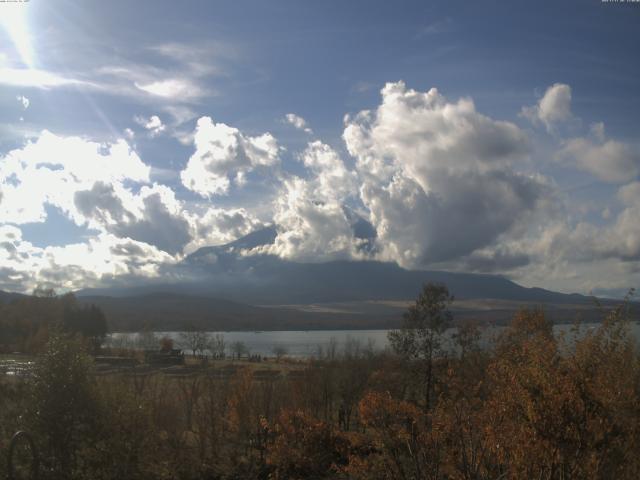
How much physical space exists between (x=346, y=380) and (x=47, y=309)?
84806mm

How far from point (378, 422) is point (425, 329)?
21290 mm

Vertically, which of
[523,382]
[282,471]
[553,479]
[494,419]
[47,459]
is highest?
[523,382]

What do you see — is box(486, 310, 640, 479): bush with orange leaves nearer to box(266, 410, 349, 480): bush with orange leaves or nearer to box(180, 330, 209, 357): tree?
box(266, 410, 349, 480): bush with orange leaves

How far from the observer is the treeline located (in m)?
83.0

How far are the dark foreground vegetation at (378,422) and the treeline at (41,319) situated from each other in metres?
54.6

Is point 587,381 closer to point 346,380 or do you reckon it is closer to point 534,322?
point 534,322

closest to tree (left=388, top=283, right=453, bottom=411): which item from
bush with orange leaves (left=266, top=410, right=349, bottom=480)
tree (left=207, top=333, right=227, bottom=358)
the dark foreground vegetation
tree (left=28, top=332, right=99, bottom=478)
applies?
the dark foreground vegetation

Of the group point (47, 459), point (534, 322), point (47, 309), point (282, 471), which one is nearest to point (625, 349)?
point (282, 471)

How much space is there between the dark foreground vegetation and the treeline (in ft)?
179

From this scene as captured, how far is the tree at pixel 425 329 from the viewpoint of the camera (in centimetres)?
3534

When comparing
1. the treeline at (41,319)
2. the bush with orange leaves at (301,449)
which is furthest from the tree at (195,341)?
the bush with orange leaves at (301,449)

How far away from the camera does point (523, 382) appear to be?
1170 centimetres

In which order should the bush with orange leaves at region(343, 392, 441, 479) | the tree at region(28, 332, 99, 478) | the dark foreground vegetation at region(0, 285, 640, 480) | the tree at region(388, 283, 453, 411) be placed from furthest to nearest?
1. the tree at region(388, 283, 453, 411)
2. the tree at region(28, 332, 99, 478)
3. the bush with orange leaves at region(343, 392, 441, 479)
4. the dark foreground vegetation at region(0, 285, 640, 480)

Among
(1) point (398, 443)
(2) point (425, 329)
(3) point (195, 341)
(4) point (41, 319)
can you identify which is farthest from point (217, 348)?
(1) point (398, 443)
